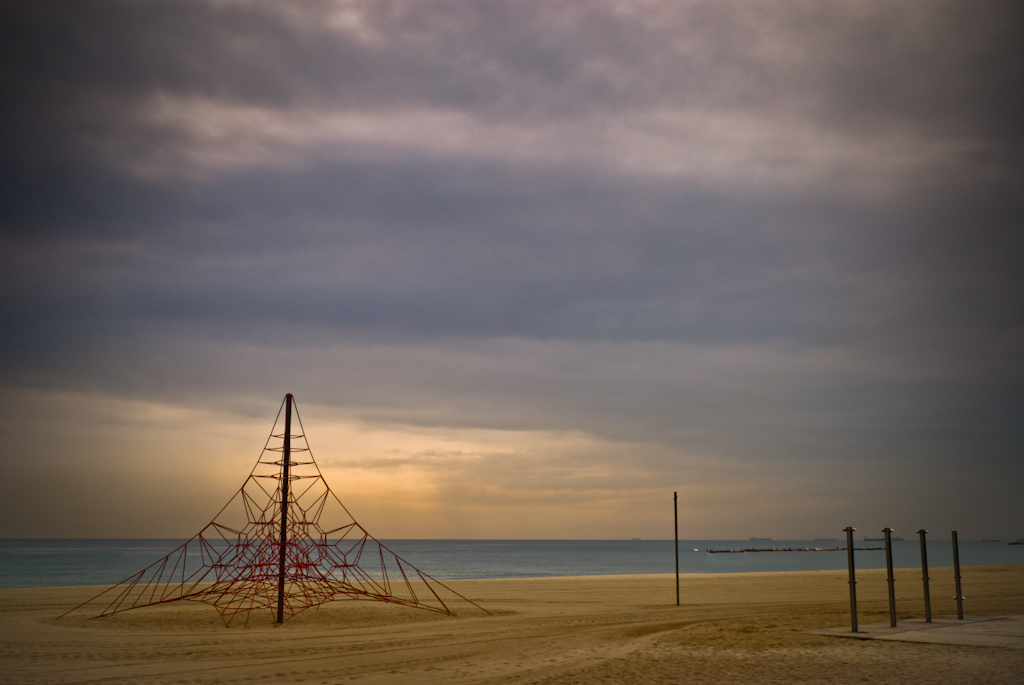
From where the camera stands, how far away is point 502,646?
14.0 meters

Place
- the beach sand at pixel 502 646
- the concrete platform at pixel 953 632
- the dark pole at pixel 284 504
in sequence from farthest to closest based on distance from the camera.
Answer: the dark pole at pixel 284 504 < the concrete platform at pixel 953 632 < the beach sand at pixel 502 646

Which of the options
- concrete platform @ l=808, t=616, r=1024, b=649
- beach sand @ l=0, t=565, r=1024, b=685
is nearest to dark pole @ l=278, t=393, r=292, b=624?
beach sand @ l=0, t=565, r=1024, b=685

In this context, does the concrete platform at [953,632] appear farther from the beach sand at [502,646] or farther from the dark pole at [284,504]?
the dark pole at [284,504]

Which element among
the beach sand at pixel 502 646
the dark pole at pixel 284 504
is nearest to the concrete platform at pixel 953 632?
the beach sand at pixel 502 646

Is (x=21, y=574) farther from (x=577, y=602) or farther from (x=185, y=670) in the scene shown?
(x=185, y=670)

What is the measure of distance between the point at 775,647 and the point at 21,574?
72.6m

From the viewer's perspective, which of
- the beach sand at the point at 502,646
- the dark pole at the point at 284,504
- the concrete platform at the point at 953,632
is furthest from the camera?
the dark pole at the point at 284,504

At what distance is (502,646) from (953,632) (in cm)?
896

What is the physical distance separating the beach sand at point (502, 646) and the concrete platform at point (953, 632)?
590 millimetres

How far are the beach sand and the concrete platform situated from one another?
1.94ft

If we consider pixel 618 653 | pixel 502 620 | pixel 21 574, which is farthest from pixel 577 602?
pixel 21 574

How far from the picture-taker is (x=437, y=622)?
18.4 m

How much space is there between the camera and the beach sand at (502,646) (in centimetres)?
1078

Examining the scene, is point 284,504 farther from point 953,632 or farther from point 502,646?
point 953,632
